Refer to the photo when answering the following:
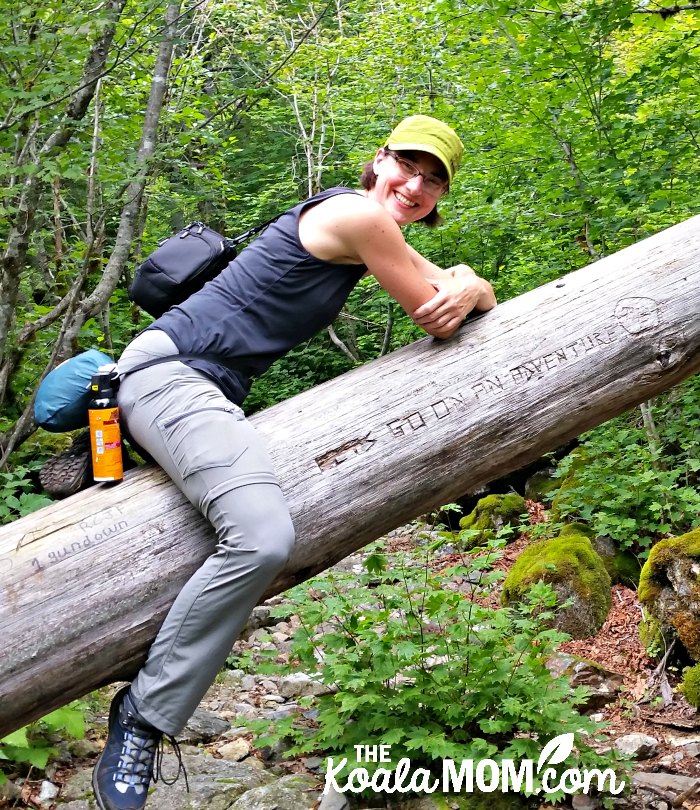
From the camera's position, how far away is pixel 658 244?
3.44 m

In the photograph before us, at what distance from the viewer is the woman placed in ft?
8.71

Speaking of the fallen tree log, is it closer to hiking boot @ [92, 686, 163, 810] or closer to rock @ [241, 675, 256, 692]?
hiking boot @ [92, 686, 163, 810]

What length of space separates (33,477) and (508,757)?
5.67m

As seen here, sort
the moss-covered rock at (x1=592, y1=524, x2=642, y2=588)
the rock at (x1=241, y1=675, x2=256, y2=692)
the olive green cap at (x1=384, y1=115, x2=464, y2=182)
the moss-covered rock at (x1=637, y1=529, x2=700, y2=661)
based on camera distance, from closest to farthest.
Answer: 1. the olive green cap at (x1=384, y1=115, x2=464, y2=182)
2. the moss-covered rock at (x1=637, y1=529, x2=700, y2=661)
3. the rock at (x1=241, y1=675, x2=256, y2=692)
4. the moss-covered rock at (x1=592, y1=524, x2=642, y2=588)

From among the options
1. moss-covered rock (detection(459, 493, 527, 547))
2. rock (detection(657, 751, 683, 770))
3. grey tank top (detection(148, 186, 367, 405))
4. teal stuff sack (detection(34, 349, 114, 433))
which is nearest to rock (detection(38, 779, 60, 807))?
teal stuff sack (detection(34, 349, 114, 433))

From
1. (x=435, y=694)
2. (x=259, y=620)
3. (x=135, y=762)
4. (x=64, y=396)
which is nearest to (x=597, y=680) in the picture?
(x=435, y=694)

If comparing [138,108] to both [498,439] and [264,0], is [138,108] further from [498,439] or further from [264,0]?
[264,0]

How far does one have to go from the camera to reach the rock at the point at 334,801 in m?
3.92

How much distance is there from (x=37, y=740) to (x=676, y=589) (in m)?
4.28

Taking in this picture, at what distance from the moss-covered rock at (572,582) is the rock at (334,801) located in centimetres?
285

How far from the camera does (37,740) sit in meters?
4.14

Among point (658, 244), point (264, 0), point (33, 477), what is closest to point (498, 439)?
point (658, 244)

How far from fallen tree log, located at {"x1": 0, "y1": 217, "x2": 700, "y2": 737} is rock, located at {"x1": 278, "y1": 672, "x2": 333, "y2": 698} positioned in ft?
9.79

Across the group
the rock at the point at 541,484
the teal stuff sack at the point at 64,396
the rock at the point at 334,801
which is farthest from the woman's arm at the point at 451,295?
the rock at the point at 541,484
